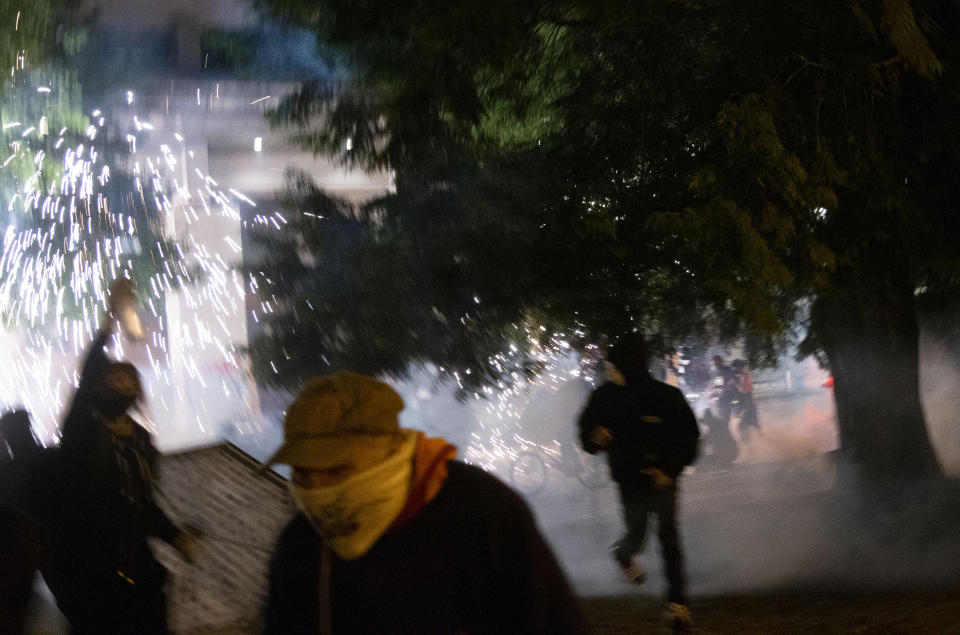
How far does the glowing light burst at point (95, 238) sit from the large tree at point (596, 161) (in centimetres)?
370

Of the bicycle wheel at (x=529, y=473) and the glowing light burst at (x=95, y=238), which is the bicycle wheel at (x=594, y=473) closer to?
the bicycle wheel at (x=529, y=473)

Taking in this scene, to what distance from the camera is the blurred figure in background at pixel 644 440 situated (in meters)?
5.52

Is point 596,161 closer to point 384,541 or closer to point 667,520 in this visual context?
point 667,520

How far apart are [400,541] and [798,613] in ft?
16.5

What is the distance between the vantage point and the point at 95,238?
44.7 feet

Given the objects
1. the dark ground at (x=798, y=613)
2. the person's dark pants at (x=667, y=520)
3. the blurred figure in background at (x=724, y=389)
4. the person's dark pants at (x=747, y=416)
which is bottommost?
the dark ground at (x=798, y=613)

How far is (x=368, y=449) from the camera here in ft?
7.22

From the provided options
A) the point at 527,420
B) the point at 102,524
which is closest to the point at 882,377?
the point at 102,524

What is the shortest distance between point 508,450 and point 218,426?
Result: 24.9 feet

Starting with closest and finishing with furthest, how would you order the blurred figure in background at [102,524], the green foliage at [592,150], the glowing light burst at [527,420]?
the blurred figure in background at [102,524] < the green foliage at [592,150] < the glowing light burst at [527,420]

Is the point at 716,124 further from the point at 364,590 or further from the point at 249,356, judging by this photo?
the point at 364,590

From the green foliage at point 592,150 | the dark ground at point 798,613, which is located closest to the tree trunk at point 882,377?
the green foliage at point 592,150

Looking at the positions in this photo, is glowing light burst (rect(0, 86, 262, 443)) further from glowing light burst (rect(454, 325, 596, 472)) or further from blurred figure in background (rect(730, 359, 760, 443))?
blurred figure in background (rect(730, 359, 760, 443))

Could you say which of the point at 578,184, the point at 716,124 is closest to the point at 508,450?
the point at 578,184
